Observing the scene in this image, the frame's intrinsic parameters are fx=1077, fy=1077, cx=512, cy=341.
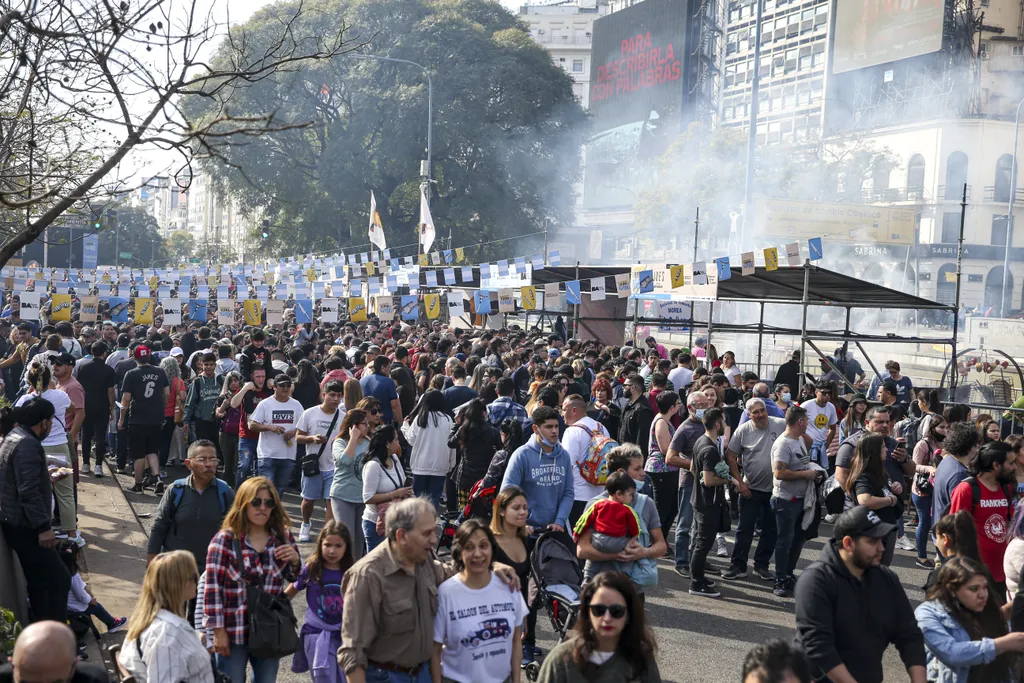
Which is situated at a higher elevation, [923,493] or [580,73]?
[580,73]

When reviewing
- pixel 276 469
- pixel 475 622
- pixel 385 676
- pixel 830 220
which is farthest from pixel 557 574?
pixel 830 220

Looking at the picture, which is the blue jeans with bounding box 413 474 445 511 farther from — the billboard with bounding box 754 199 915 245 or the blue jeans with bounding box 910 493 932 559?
the billboard with bounding box 754 199 915 245

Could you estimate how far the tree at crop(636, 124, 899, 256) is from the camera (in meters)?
58.5

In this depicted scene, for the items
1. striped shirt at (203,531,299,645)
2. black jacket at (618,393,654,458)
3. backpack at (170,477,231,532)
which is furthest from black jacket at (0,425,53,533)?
black jacket at (618,393,654,458)

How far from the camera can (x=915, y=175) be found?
60.1 meters

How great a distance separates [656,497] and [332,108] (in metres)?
42.8

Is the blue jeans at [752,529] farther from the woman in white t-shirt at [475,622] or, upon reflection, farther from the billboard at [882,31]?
the billboard at [882,31]

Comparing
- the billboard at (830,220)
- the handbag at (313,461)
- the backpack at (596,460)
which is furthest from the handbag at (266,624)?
the billboard at (830,220)

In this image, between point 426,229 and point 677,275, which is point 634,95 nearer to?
point 426,229

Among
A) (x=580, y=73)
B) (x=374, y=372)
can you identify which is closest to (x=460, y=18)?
(x=374, y=372)

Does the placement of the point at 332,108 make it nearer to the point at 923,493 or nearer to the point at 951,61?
the point at 951,61

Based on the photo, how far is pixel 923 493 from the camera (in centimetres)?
961

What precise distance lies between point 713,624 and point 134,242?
8175 cm

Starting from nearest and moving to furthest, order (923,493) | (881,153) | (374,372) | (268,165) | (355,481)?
(355,481) < (923,493) < (374,372) < (268,165) < (881,153)
